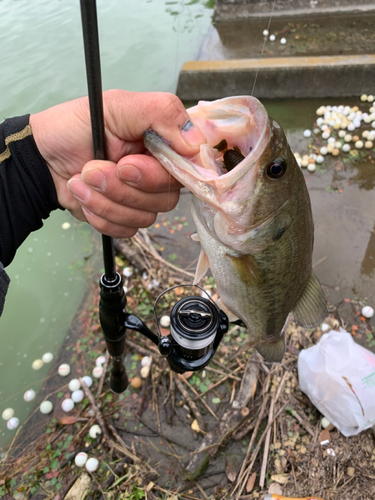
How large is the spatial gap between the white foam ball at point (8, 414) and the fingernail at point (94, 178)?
2421 mm

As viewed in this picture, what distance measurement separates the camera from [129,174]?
50.1 inches

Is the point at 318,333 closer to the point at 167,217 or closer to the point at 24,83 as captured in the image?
the point at 167,217

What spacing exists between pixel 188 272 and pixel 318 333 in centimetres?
135

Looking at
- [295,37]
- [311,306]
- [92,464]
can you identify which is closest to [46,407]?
[92,464]

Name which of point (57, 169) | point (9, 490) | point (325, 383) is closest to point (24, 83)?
point (57, 169)

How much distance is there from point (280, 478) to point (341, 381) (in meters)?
0.78

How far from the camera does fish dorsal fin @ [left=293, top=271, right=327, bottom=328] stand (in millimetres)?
1718

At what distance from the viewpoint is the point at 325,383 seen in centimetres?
250

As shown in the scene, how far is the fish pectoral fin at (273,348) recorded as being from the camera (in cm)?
186

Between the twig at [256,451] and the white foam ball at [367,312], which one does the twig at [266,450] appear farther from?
the white foam ball at [367,312]

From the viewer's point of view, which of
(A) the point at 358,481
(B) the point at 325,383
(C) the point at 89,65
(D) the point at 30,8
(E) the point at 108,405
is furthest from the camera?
(D) the point at 30,8

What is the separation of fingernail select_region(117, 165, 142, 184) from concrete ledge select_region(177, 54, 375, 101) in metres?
4.99

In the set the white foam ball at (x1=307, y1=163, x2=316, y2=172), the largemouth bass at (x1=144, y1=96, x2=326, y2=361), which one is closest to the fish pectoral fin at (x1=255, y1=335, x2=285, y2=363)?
the largemouth bass at (x1=144, y1=96, x2=326, y2=361)

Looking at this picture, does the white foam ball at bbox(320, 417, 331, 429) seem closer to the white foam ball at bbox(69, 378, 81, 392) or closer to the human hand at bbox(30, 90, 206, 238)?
the white foam ball at bbox(69, 378, 81, 392)
